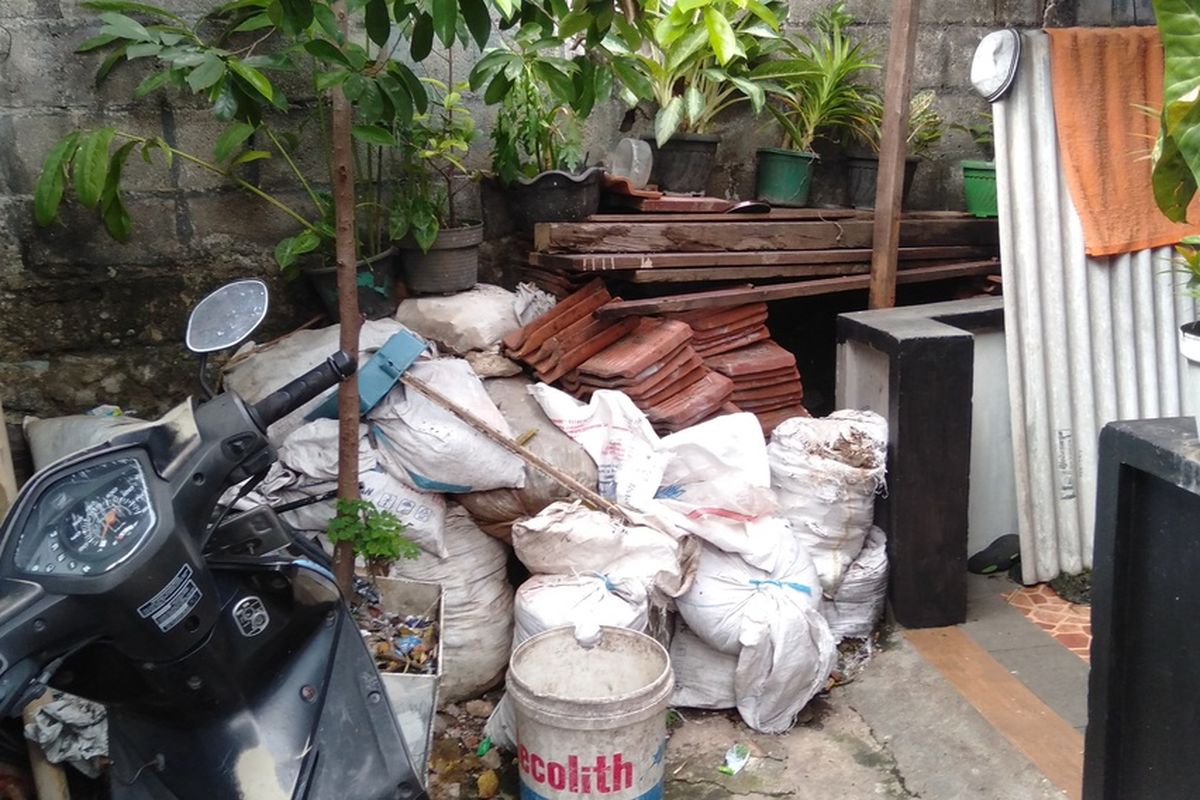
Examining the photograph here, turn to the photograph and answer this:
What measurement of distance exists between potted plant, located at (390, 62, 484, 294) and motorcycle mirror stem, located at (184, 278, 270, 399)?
179 cm

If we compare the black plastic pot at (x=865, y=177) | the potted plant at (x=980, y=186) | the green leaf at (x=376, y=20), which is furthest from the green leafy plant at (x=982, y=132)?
the green leaf at (x=376, y=20)

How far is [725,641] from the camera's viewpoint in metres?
3.24

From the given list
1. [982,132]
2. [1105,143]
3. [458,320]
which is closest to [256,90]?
[458,320]

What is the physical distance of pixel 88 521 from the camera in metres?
1.61

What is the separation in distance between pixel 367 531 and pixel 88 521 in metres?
1.28

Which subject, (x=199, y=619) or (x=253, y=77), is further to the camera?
(x=253, y=77)

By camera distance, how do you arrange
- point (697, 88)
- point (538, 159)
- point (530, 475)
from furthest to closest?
point (697, 88), point (538, 159), point (530, 475)

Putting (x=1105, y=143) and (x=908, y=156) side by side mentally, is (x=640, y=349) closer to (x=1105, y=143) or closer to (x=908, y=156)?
(x=908, y=156)

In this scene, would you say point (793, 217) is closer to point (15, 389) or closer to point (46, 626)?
point (15, 389)

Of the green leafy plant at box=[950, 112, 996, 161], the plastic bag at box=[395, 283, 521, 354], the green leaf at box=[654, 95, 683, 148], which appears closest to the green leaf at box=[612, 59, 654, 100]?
the plastic bag at box=[395, 283, 521, 354]

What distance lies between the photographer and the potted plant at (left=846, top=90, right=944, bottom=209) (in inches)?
181

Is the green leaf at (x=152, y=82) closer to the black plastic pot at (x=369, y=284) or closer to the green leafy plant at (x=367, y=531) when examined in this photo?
the black plastic pot at (x=369, y=284)

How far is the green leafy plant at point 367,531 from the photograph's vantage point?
2.85m

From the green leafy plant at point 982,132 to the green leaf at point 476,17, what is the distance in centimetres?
321
